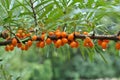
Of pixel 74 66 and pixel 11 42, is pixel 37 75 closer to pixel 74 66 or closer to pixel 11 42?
pixel 74 66

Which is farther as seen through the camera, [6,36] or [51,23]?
[6,36]

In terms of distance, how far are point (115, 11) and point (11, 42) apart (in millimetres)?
421

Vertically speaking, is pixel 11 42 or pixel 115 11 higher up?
pixel 115 11

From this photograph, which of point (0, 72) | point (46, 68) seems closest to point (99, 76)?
point (46, 68)

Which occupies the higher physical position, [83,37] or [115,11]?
[115,11]

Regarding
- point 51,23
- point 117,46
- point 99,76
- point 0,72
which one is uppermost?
point 51,23

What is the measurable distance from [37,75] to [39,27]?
886 cm

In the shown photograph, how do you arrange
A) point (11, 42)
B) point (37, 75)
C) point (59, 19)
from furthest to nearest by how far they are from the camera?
point (37, 75), point (11, 42), point (59, 19)

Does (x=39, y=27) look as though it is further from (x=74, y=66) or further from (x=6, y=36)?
(x=74, y=66)

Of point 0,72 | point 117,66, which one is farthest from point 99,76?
point 0,72

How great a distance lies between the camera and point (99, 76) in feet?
45.9

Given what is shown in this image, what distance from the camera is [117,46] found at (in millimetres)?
893

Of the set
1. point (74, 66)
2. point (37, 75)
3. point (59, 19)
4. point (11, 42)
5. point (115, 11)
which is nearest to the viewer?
point (115, 11)

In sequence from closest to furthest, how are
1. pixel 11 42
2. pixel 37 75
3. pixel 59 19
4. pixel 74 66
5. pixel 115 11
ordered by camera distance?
1. pixel 115 11
2. pixel 59 19
3. pixel 11 42
4. pixel 37 75
5. pixel 74 66
